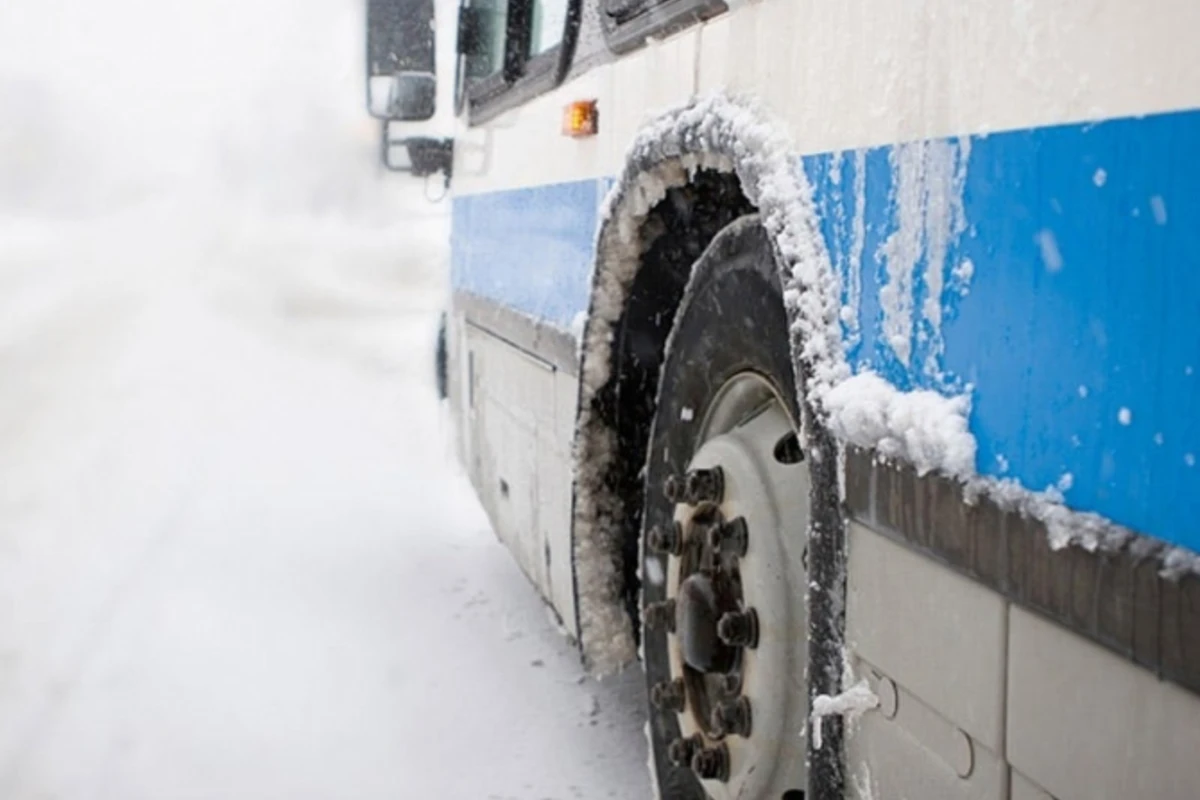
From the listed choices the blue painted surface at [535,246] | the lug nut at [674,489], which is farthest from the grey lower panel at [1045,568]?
the blue painted surface at [535,246]

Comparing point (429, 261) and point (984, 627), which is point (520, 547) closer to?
point (984, 627)

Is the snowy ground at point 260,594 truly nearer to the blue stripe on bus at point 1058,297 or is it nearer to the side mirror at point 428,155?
the side mirror at point 428,155

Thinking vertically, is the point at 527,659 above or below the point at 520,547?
below

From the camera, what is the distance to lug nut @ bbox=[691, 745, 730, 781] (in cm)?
236

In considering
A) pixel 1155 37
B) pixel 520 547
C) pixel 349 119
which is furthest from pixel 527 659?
pixel 349 119

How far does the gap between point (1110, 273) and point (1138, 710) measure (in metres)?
0.36

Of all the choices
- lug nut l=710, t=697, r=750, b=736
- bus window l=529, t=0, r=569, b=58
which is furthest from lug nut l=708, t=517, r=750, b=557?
bus window l=529, t=0, r=569, b=58

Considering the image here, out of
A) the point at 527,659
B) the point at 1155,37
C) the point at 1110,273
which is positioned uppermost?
the point at 1155,37

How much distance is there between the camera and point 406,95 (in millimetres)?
4730

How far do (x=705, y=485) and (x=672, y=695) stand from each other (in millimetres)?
462

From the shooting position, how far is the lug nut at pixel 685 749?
246 cm

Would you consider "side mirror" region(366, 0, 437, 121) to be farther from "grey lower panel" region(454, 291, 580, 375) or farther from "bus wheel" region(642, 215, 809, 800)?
"bus wheel" region(642, 215, 809, 800)

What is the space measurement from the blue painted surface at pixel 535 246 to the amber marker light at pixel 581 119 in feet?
0.37

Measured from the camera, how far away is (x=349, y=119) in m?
36.9
